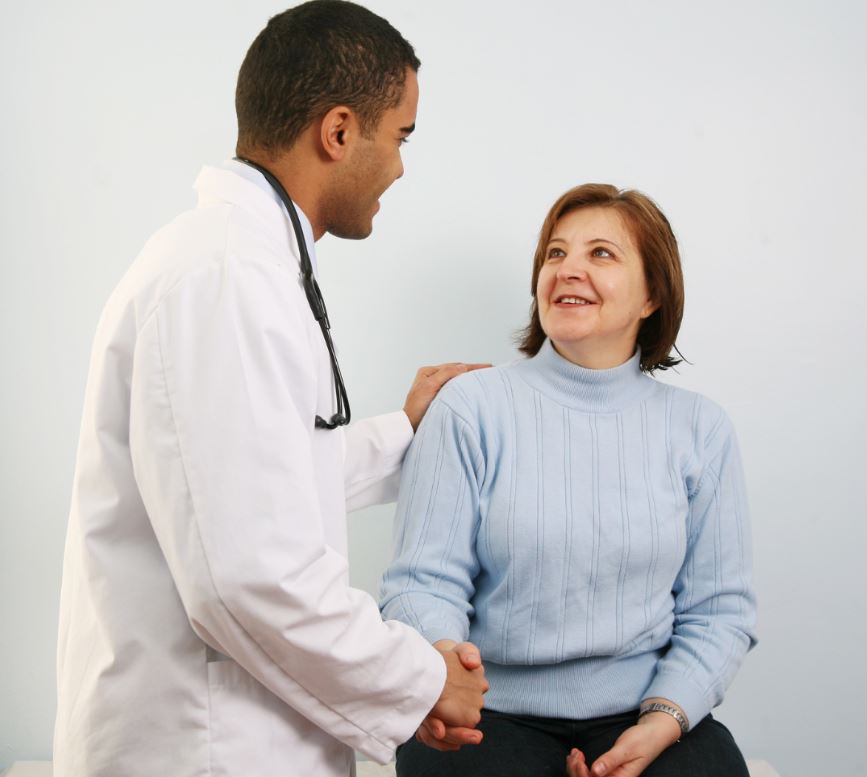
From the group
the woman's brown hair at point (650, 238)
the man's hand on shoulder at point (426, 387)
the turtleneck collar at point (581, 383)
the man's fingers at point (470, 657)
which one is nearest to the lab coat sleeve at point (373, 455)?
the man's hand on shoulder at point (426, 387)

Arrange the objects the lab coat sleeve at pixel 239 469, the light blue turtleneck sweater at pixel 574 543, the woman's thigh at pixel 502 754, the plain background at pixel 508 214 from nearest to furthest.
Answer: the lab coat sleeve at pixel 239 469
the woman's thigh at pixel 502 754
the light blue turtleneck sweater at pixel 574 543
the plain background at pixel 508 214

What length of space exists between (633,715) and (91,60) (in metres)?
1.70

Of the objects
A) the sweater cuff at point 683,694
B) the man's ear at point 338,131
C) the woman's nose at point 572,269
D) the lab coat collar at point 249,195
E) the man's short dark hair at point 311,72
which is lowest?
the sweater cuff at point 683,694

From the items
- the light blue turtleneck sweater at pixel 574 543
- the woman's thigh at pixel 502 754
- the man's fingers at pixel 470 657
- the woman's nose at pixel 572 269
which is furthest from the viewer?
the woman's nose at pixel 572 269

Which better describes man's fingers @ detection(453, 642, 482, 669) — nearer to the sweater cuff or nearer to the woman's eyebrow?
the sweater cuff

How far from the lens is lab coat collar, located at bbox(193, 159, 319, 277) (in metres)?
1.15

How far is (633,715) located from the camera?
5.23 ft

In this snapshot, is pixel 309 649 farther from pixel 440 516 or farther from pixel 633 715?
pixel 633 715

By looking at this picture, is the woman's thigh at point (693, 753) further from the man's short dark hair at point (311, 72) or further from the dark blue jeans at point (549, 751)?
the man's short dark hair at point (311, 72)

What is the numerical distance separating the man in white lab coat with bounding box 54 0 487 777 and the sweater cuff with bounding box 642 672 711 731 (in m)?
0.44

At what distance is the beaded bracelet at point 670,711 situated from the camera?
1521 millimetres

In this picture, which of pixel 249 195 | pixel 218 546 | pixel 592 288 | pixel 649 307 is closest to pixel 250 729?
pixel 218 546

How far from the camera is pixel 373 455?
168cm

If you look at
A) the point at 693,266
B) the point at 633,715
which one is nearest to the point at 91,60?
the point at 693,266
